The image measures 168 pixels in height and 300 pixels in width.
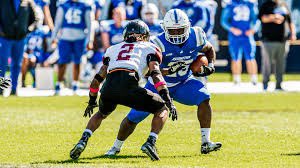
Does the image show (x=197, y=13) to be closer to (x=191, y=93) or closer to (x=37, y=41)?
(x=37, y=41)

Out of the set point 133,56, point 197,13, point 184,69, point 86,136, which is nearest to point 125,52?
point 133,56

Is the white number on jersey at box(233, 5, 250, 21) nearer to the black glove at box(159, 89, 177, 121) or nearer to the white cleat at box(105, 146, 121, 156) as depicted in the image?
the white cleat at box(105, 146, 121, 156)

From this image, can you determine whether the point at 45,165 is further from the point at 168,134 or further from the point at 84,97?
the point at 84,97

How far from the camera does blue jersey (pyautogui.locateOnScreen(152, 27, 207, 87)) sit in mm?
9680

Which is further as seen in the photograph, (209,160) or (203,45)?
(203,45)

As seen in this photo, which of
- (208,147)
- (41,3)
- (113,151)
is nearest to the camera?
(113,151)

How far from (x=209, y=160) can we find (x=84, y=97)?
8.44 m

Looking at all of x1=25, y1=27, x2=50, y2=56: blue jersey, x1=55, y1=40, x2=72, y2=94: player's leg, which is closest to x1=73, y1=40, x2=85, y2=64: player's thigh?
x1=55, y1=40, x2=72, y2=94: player's leg

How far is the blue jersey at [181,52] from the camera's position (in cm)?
968

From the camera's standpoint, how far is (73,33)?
704 inches

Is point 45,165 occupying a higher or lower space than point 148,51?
lower

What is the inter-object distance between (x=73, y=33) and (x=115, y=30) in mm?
1718

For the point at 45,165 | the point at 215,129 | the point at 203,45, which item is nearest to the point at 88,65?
the point at 215,129

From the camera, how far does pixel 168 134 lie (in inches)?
447
